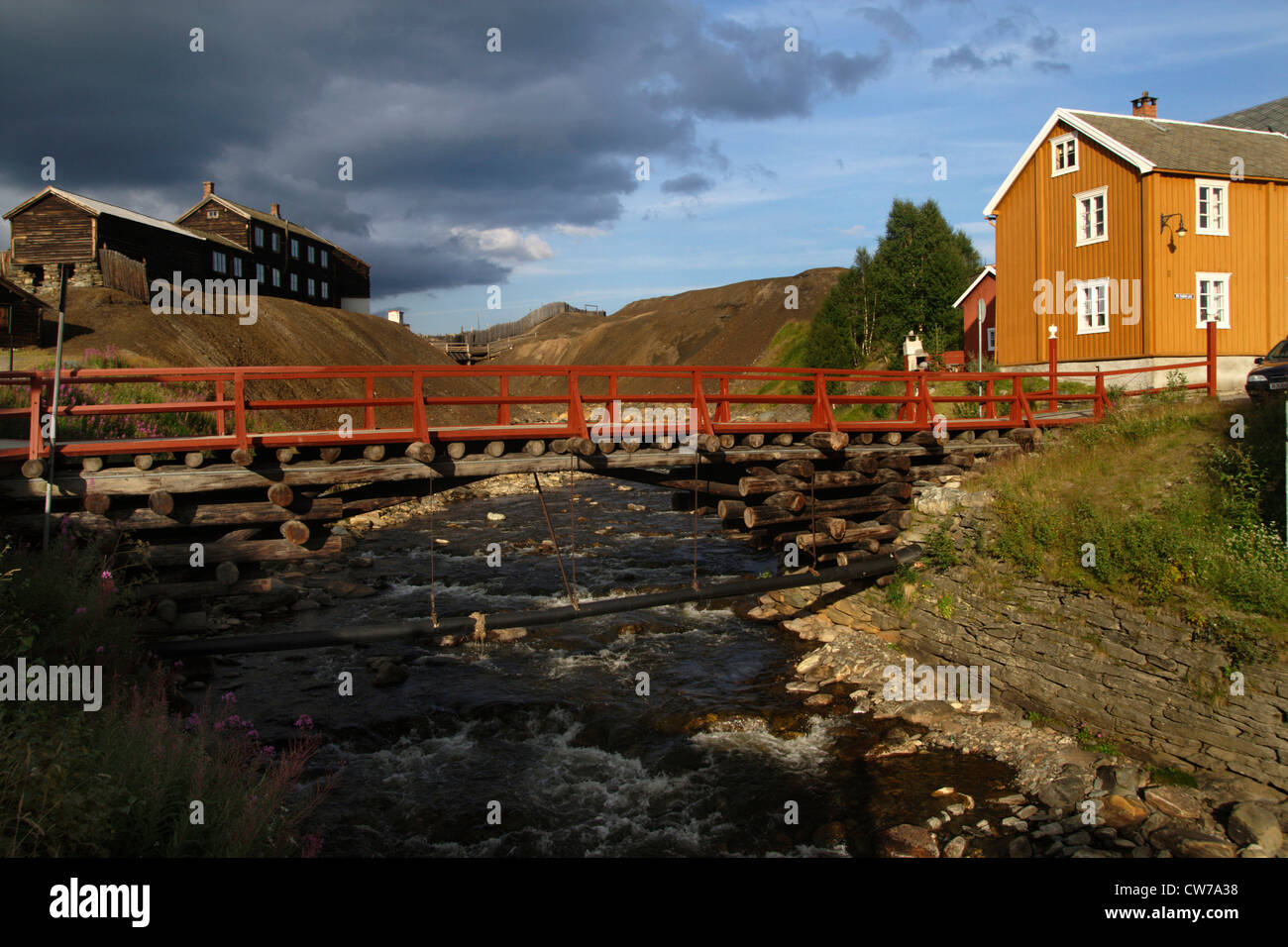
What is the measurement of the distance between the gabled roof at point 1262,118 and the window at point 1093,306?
45.1 ft

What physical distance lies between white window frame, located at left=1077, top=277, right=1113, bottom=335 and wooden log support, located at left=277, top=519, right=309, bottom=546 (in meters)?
28.9

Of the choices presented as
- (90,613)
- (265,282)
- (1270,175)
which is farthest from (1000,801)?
(265,282)

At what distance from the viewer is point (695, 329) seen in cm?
8356

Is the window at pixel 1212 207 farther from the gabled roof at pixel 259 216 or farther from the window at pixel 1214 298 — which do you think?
the gabled roof at pixel 259 216

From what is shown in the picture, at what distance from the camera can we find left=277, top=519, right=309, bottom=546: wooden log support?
36.1 feet

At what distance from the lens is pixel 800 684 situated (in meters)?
14.4

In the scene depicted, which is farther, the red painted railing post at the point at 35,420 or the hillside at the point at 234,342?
the hillside at the point at 234,342

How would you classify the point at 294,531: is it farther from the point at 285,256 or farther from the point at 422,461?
the point at 285,256

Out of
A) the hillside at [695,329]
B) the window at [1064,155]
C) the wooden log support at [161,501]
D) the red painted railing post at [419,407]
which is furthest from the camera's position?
the hillside at [695,329]

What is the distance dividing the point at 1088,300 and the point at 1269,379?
12.9 metres

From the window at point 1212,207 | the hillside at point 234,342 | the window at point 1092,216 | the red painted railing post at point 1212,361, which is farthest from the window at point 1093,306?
the hillside at point 234,342

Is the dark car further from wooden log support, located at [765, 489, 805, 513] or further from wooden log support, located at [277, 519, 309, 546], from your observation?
wooden log support, located at [277, 519, 309, 546]

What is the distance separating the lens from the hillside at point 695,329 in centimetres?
7606
